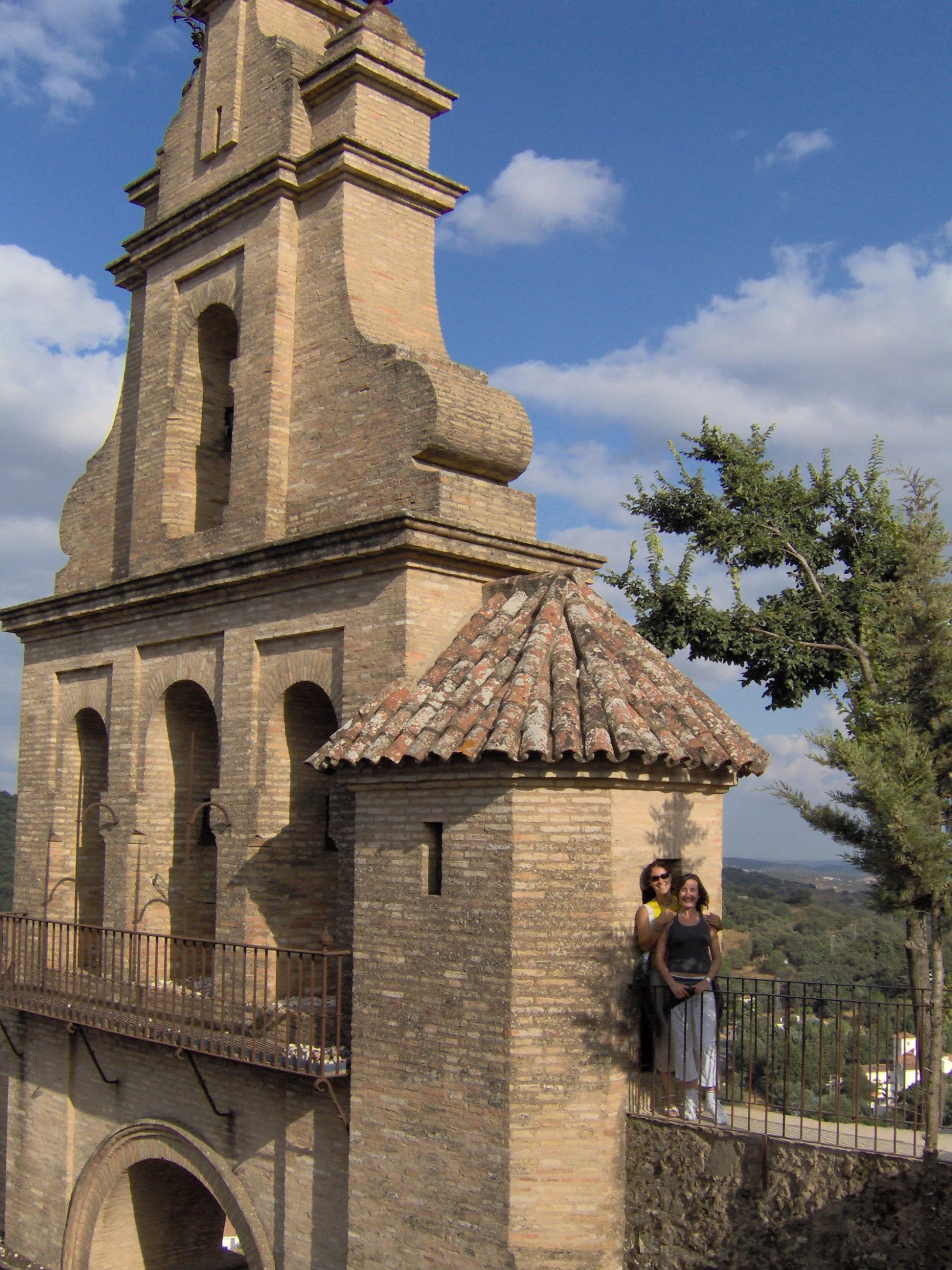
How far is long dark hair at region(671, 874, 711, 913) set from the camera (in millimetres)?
8320

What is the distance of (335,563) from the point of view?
32.7 ft

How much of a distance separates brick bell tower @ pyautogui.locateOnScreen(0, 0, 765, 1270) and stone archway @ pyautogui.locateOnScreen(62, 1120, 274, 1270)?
0.04m

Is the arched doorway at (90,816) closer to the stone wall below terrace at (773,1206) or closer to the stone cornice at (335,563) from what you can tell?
the stone cornice at (335,563)

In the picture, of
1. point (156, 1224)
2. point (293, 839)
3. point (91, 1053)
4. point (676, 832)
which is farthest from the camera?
point (156, 1224)

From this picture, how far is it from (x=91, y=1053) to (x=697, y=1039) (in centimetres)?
670

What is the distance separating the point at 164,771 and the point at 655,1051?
6.40m

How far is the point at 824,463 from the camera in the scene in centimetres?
1664

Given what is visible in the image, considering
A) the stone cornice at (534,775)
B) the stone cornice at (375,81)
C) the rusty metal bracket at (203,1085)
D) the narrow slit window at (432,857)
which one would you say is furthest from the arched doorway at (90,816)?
the stone cornice at (375,81)

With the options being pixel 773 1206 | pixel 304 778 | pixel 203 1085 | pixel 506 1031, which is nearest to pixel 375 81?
pixel 304 778

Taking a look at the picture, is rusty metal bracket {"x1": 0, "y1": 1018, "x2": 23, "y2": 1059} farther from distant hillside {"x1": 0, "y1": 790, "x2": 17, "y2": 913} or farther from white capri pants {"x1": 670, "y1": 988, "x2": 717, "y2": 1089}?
distant hillside {"x1": 0, "y1": 790, "x2": 17, "y2": 913}

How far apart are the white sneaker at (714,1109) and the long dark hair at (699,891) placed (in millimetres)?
1257

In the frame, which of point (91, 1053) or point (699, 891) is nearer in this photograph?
point (699, 891)

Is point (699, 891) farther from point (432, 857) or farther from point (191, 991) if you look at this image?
point (191, 991)

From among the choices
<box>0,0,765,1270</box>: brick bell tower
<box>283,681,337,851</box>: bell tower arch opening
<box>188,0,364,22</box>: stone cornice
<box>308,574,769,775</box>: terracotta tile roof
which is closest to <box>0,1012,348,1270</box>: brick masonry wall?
<box>0,0,765,1270</box>: brick bell tower
